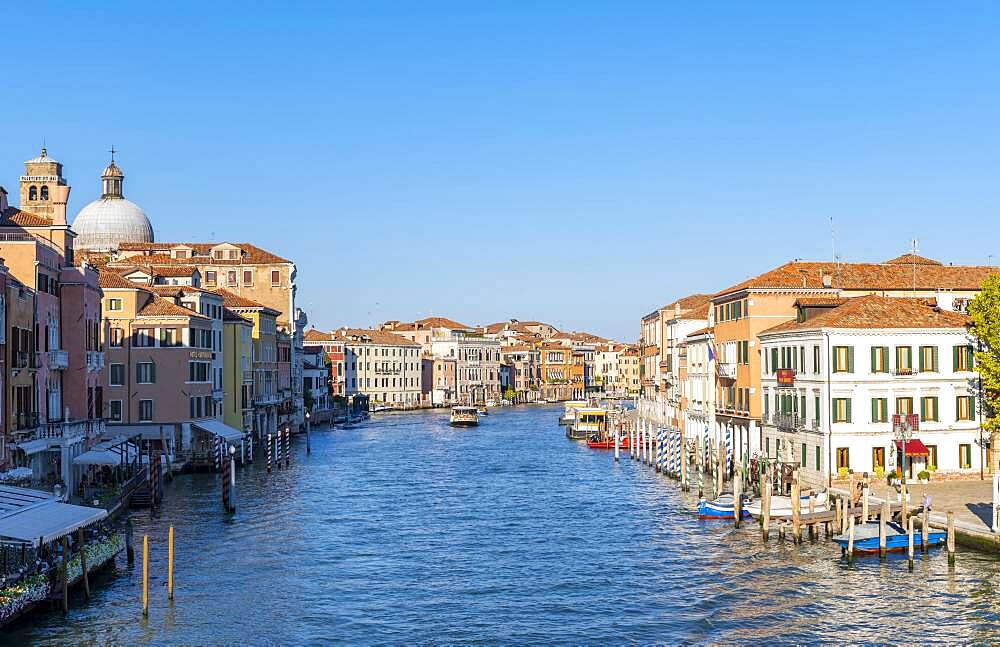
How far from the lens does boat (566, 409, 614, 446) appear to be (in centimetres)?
8131

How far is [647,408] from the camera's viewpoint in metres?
78.8

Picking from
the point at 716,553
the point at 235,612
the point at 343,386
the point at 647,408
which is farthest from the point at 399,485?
the point at 343,386

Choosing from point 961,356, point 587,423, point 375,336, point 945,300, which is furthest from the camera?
point 375,336

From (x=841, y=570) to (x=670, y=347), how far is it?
129ft

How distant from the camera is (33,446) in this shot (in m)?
34.3

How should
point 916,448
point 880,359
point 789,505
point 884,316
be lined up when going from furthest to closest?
point 884,316, point 880,359, point 916,448, point 789,505

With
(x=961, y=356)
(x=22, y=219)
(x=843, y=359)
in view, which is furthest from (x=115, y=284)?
(x=961, y=356)

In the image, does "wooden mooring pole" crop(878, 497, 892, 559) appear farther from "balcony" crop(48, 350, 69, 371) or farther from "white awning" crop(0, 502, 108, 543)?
"balcony" crop(48, 350, 69, 371)

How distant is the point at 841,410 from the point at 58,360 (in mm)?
24578

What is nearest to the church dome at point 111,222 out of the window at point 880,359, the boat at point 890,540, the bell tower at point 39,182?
the bell tower at point 39,182

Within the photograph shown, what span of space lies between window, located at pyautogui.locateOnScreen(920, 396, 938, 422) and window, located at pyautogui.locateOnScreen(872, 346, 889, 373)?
5.16ft

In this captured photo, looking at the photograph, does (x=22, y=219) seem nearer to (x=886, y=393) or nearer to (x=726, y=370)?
(x=726, y=370)

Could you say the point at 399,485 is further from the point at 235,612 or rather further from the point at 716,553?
the point at 235,612

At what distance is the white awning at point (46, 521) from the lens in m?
22.6
